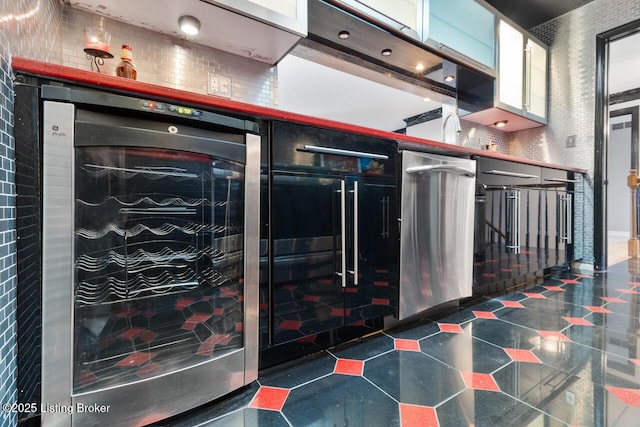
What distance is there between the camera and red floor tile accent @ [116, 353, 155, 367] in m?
0.79

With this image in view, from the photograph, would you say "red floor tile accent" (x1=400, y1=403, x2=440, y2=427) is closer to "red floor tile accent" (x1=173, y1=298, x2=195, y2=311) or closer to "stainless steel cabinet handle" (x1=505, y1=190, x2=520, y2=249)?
"red floor tile accent" (x1=173, y1=298, x2=195, y2=311)

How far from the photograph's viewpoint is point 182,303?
34.8 inches

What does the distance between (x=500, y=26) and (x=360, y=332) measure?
2.73 metres

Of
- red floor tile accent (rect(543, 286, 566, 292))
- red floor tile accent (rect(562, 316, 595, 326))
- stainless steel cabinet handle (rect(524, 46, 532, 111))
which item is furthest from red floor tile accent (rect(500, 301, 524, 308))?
stainless steel cabinet handle (rect(524, 46, 532, 111))

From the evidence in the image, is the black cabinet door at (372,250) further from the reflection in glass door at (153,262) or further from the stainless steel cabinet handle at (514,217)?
the stainless steel cabinet handle at (514,217)

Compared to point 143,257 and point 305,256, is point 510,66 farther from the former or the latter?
point 143,257

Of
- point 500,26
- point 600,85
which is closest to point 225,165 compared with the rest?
point 500,26

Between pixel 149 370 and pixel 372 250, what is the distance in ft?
3.08

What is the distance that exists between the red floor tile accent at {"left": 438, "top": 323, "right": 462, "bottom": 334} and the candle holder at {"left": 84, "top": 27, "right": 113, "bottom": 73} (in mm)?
2008

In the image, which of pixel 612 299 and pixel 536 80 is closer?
pixel 612 299

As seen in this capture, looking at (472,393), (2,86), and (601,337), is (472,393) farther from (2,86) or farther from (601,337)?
(2,86)

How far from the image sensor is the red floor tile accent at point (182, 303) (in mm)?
874

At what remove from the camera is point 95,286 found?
76 cm

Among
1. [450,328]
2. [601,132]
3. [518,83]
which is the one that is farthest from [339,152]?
[601,132]
